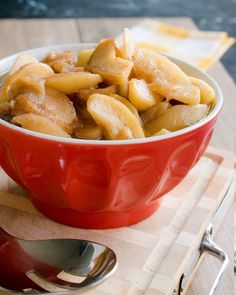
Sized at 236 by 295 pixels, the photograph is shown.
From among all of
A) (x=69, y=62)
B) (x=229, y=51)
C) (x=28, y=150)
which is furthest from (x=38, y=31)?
(x=28, y=150)

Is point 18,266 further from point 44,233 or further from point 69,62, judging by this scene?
point 69,62

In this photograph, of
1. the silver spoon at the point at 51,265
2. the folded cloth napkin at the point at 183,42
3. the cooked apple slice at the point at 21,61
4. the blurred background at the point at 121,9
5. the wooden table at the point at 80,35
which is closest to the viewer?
the silver spoon at the point at 51,265

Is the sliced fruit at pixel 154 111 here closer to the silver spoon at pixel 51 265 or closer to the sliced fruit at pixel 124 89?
the sliced fruit at pixel 124 89

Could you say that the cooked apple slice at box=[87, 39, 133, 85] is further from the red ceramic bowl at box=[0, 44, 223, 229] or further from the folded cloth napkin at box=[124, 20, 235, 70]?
the folded cloth napkin at box=[124, 20, 235, 70]

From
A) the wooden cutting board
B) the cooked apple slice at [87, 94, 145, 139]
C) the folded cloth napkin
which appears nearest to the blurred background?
the folded cloth napkin

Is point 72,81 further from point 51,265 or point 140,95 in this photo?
point 51,265

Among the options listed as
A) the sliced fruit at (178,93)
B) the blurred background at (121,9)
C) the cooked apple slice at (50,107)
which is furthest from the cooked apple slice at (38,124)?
the blurred background at (121,9)

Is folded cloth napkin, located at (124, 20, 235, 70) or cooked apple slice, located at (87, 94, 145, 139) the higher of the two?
cooked apple slice, located at (87, 94, 145, 139)

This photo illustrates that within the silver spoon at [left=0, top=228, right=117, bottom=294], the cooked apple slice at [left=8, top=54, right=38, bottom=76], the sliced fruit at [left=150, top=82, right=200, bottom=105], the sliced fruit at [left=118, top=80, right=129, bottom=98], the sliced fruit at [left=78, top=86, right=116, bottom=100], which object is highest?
the cooked apple slice at [left=8, top=54, right=38, bottom=76]
